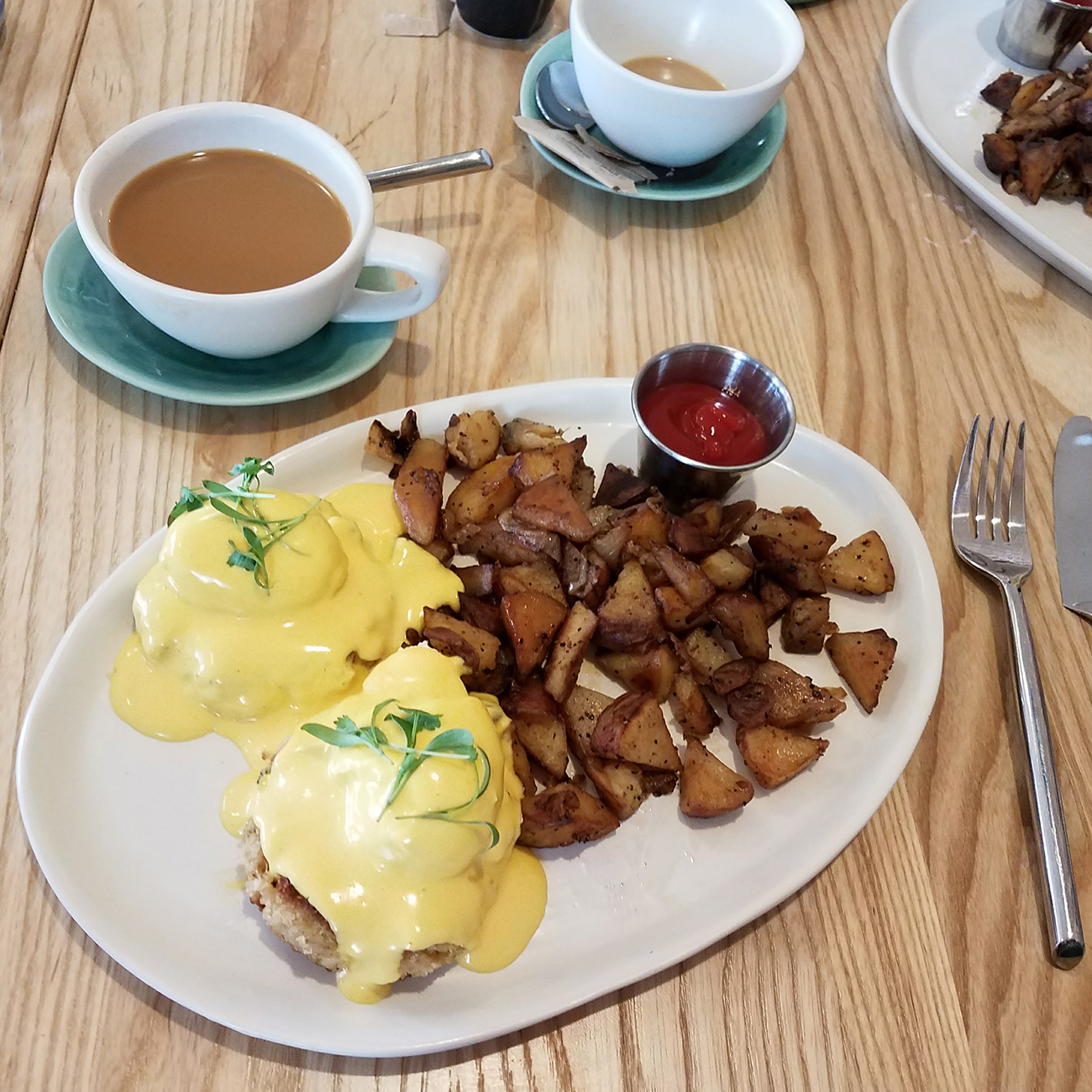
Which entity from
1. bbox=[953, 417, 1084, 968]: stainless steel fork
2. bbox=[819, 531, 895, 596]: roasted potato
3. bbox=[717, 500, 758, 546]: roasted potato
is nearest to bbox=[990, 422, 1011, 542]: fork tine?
bbox=[953, 417, 1084, 968]: stainless steel fork

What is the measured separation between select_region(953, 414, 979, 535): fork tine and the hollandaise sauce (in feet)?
3.57

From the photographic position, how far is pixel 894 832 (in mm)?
1377

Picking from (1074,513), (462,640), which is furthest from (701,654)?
(1074,513)

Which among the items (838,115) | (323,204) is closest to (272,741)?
(323,204)

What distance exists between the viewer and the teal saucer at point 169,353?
150cm

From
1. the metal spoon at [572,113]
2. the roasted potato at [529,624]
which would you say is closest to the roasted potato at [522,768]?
the roasted potato at [529,624]

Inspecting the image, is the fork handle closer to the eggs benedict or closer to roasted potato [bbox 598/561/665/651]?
roasted potato [bbox 598/561/665/651]

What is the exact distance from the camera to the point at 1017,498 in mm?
1681

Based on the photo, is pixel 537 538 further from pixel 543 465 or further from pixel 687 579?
pixel 687 579

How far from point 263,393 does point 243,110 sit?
51cm

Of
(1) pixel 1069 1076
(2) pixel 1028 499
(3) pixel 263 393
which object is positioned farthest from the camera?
(2) pixel 1028 499

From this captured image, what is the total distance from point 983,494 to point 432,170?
1.27 metres

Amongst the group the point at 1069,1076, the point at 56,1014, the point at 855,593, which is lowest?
the point at 56,1014

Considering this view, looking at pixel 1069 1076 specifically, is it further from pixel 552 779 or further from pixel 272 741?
pixel 272 741
